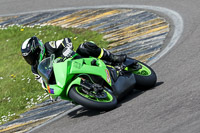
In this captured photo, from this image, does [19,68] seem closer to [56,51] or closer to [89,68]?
[56,51]

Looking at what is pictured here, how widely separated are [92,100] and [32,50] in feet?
5.01

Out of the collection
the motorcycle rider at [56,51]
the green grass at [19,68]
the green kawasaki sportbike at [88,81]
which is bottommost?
the green grass at [19,68]

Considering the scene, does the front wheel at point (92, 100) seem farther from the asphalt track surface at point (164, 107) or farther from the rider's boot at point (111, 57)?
the rider's boot at point (111, 57)

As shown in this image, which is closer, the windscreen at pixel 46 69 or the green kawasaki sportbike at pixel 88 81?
the green kawasaki sportbike at pixel 88 81

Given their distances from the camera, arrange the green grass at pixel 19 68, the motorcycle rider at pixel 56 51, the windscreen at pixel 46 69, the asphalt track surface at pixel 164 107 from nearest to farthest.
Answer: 1. the asphalt track surface at pixel 164 107
2. the windscreen at pixel 46 69
3. the motorcycle rider at pixel 56 51
4. the green grass at pixel 19 68

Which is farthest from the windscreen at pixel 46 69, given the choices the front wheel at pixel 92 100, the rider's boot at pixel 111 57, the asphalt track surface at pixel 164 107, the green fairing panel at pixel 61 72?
the rider's boot at pixel 111 57

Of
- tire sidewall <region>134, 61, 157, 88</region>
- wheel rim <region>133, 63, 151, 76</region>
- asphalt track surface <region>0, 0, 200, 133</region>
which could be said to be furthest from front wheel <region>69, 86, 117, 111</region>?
wheel rim <region>133, 63, 151, 76</region>

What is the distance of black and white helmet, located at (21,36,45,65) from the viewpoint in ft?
24.5

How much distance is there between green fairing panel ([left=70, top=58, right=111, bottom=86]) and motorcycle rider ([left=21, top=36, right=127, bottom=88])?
0.25 metres

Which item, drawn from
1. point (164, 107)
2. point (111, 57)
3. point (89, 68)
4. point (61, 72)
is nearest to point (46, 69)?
point (61, 72)

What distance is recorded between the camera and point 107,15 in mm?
12672

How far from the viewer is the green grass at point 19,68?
914cm

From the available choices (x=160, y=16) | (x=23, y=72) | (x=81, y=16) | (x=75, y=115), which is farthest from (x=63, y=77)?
(x=81, y=16)

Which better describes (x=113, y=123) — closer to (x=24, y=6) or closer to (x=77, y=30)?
(x=77, y=30)
